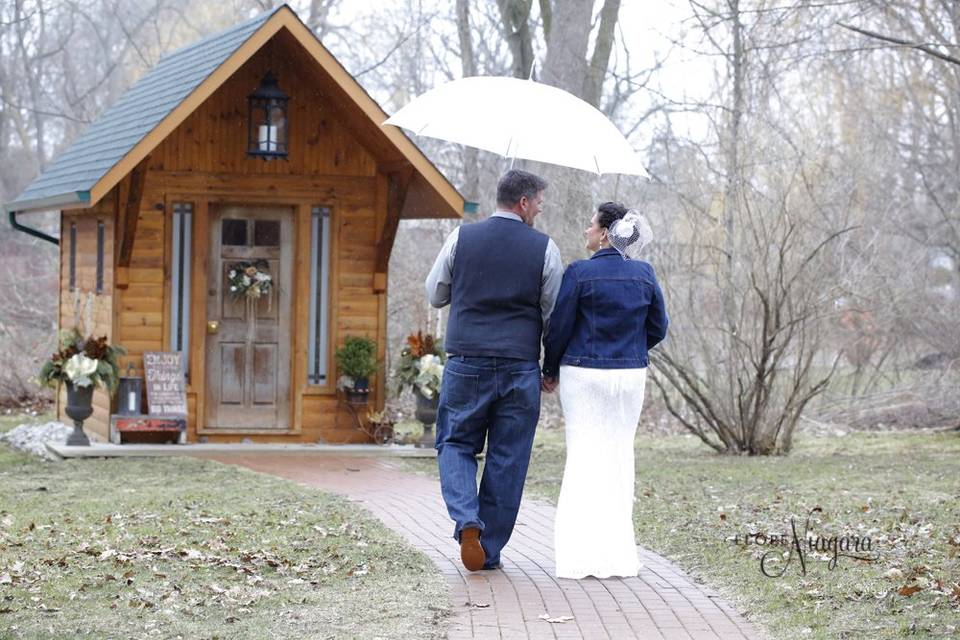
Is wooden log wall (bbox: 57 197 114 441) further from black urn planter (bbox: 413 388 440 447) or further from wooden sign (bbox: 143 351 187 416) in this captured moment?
black urn planter (bbox: 413 388 440 447)

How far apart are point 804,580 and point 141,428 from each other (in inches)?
313

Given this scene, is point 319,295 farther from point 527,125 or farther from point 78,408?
point 527,125

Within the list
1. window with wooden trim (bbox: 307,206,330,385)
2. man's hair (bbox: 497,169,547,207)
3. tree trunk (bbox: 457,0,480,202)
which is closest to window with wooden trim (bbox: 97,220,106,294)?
window with wooden trim (bbox: 307,206,330,385)

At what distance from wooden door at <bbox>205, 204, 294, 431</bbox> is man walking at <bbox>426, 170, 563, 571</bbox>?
7.20 meters

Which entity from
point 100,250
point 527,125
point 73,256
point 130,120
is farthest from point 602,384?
point 73,256

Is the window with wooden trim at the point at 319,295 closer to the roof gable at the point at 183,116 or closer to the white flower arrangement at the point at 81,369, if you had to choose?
the roof gable at the point at 183,116

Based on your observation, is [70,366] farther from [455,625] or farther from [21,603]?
[455,625]

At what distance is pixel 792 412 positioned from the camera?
1540cm

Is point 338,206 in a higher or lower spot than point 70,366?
higher

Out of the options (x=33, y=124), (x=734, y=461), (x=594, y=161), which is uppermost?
(x=33, y=124)

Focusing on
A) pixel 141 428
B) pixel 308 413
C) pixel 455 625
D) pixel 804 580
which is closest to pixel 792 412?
pixel 308 413

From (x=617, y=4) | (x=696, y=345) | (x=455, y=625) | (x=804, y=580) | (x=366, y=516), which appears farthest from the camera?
(x=617, y=4)

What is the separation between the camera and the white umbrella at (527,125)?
7.80 m

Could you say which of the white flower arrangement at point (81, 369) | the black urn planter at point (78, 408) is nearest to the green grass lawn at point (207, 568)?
the white flower arrangement at point (81, 369)
